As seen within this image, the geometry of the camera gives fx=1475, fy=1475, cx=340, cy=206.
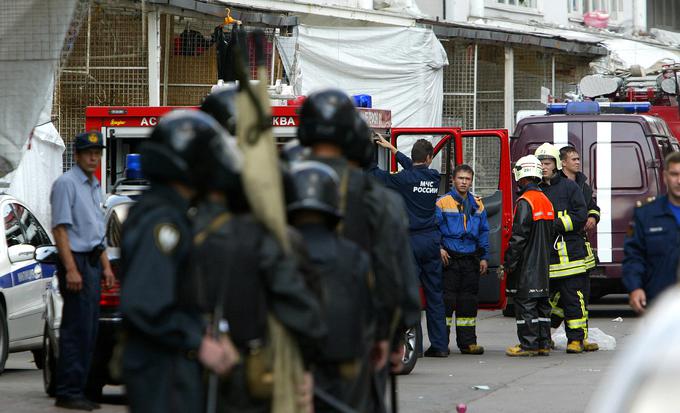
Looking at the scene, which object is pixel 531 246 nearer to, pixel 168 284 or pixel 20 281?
pixel 20 281

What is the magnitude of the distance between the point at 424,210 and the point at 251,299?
8251mm

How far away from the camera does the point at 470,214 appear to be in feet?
46.5

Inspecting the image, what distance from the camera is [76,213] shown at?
1040 cm

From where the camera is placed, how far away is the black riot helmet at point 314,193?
5801 millimetres

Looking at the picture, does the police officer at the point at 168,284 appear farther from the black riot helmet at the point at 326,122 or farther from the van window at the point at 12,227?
the van window at the point at 12,227

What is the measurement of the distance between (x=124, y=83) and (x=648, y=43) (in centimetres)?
1788

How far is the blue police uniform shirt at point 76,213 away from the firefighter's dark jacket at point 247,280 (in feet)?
16.7

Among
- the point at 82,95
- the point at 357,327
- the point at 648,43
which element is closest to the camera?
the point at 357,327

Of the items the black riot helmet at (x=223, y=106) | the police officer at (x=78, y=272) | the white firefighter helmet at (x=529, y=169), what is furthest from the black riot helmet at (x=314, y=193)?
the white firefighter helmet at (x=529, y=169)

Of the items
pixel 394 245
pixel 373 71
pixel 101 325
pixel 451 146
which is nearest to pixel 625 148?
pixel 451 146

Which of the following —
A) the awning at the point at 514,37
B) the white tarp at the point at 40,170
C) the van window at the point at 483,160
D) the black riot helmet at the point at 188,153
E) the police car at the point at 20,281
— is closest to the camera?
the black riot helmet at the point at 188,153

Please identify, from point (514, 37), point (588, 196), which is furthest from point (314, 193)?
point (514, 37)

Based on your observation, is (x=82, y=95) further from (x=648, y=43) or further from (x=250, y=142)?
(x=648, y=43)

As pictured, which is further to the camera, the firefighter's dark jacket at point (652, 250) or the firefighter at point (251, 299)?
the firefighter's dark jacket at point (652, 250)
